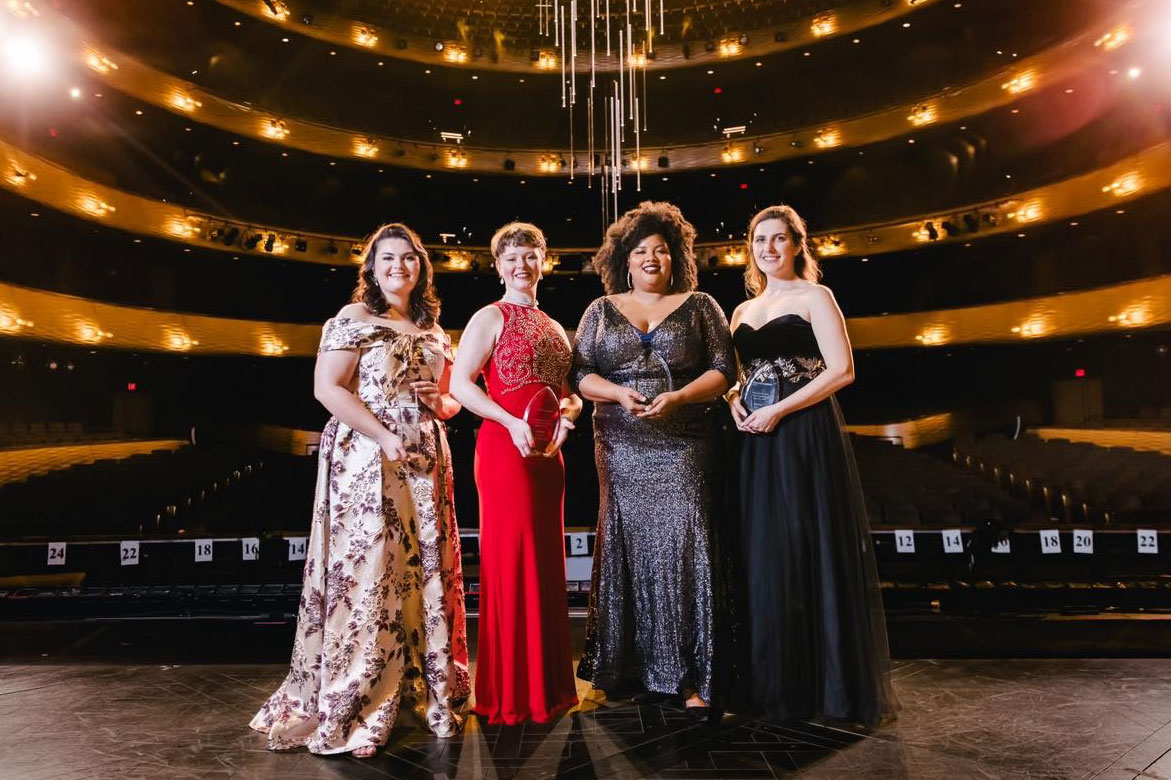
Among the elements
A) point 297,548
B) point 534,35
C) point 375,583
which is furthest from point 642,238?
point 534,35

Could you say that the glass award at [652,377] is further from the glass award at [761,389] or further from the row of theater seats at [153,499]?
the row of theater seats at [153,499]

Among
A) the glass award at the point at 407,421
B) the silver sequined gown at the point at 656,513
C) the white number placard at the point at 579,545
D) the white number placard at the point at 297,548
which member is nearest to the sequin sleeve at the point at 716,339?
the silver sequined gown at the point at 656,513

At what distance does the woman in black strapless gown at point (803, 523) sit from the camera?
102 inches

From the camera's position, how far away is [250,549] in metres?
5.34

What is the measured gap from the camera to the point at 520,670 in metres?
2.61

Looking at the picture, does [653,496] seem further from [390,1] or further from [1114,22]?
[390,1]

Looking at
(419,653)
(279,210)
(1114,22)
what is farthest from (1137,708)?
(279,210)

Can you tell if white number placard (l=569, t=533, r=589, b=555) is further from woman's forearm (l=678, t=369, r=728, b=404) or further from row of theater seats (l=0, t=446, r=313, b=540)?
row of theater seats (l=0, t=446, r=313, b=540)

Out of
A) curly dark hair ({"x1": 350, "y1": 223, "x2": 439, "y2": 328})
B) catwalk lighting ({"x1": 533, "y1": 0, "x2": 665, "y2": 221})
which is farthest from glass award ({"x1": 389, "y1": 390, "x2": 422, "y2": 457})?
catwalk lighting ({"x1": 533, "y1": 0, "x2": 665, "y2": 221})

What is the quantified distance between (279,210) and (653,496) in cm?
1599

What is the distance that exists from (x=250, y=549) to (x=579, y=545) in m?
2.36

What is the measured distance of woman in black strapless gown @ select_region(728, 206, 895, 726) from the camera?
8.46 ft

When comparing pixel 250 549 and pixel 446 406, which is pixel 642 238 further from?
pixel 250 549

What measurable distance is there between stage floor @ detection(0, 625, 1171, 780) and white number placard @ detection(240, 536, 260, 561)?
214 cm
